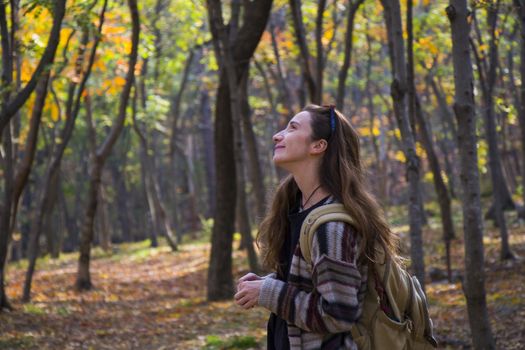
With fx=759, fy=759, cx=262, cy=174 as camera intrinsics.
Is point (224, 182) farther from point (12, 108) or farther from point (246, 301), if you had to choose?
point (246, 301)

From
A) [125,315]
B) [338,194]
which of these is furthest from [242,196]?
[338,194]

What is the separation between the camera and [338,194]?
3211 millimetres

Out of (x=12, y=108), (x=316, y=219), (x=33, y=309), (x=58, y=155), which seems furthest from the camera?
(x=58, y=155)

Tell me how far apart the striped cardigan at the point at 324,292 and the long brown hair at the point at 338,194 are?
98 millimetres

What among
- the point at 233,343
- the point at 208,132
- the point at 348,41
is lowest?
the point at 233,343

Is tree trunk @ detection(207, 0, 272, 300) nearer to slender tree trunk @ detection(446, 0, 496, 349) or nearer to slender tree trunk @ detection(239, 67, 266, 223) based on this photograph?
slender tree trunk @ detection(239, 67, 266, 223)

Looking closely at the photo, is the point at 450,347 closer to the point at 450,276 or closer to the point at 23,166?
the point at 450,276

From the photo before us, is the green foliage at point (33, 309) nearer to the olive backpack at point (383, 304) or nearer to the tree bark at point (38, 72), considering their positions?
the tree bark at point (38, 72)

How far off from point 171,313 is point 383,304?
9.22m

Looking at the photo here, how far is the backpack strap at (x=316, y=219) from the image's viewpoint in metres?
3.06

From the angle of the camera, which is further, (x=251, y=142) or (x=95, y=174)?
(x=251, y=142)

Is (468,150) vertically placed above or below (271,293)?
above

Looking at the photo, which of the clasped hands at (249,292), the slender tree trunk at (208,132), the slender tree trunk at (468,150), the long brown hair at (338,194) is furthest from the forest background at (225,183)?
the slender tree trunk at (208,132)

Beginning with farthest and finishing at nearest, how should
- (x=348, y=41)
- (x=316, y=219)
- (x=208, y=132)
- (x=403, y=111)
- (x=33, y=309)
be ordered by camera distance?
1. (x=208, y=132)
2. (x=348, y=41)
3. (x=33, y=309)
4. (x=403, y=111)
5. (x=316, y=219)
